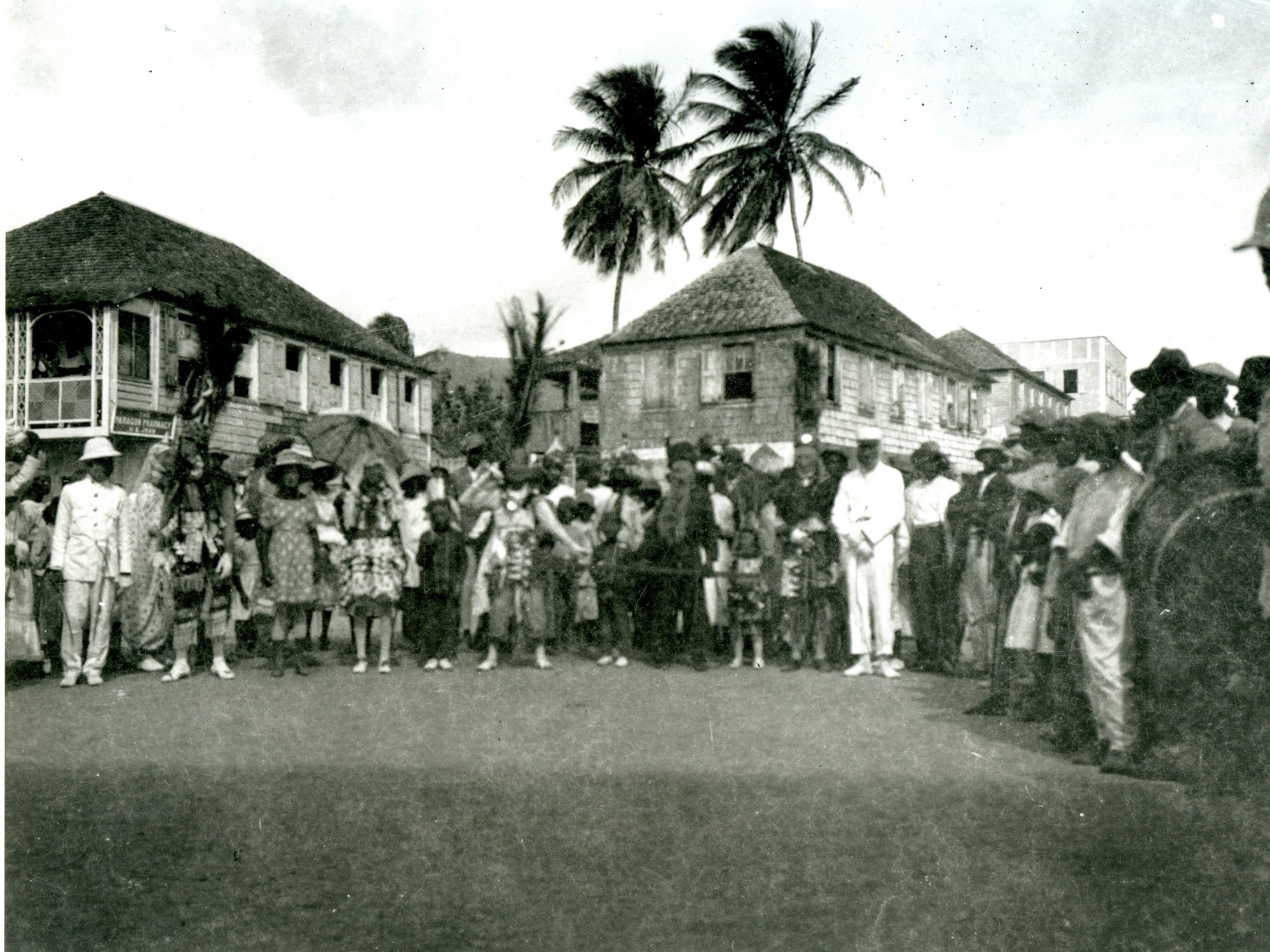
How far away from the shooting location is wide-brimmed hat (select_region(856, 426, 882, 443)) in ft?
22.3

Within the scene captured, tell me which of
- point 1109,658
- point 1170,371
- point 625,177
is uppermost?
point 625,177

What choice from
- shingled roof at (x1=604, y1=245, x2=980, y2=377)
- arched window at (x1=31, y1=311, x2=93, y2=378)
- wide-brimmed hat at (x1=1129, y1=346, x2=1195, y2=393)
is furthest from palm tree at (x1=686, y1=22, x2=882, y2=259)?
arched window at (x1=31, y1=311, x2=93, y2=378)

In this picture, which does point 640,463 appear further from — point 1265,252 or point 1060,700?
→ point 1265,252

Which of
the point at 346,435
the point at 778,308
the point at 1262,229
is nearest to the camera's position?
the point at 1262,229

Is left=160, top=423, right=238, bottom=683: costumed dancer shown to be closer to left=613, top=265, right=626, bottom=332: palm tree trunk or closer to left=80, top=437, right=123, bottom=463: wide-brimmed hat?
left=80, top=437, right=123, bottom=463: wide-brimmed hat

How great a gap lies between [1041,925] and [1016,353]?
10.6 feet

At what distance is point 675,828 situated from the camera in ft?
13.3

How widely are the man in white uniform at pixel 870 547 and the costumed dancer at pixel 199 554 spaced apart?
386cm

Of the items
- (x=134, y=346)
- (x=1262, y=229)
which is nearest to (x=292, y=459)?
(x=134, y=346)

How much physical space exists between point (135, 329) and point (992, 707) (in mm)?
4589

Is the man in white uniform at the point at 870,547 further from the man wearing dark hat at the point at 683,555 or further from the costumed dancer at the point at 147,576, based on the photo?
the costumed dancer at the point at 147,576

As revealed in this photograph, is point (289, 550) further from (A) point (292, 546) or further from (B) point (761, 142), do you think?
(B) point (761, 142)

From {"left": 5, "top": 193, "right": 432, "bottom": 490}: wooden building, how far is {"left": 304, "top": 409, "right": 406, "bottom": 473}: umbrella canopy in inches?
9.5

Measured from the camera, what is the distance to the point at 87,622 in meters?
6.27
